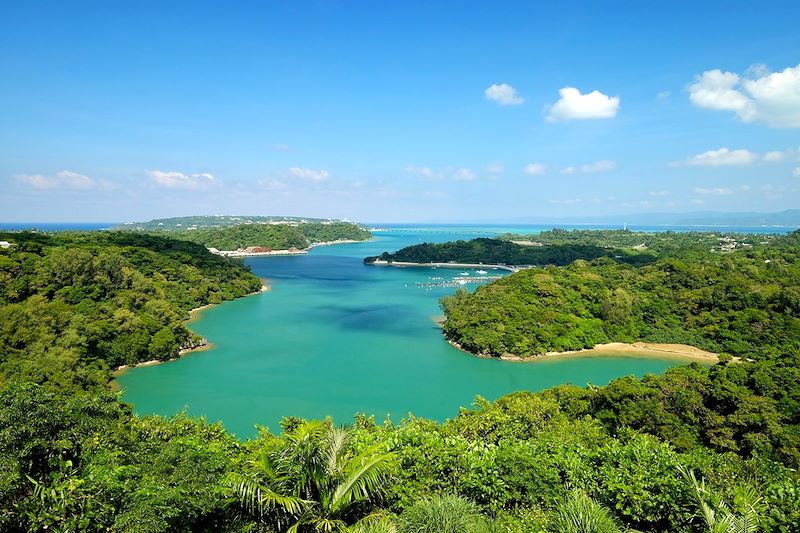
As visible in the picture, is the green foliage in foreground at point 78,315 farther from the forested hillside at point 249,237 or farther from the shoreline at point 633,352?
the forested hillside at point 249,237

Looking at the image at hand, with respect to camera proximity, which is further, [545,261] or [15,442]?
[545,261]

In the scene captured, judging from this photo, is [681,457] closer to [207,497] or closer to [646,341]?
[207,497]

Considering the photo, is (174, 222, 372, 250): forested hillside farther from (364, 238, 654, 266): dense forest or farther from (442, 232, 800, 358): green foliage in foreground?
(442, 232, 800, 358): green foliage in foreground

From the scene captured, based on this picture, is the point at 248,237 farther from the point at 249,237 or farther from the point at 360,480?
the point at 360,480

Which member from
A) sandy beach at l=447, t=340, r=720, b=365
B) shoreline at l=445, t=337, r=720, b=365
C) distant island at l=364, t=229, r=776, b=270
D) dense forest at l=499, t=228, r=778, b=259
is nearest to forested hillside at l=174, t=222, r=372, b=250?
distant island at l=364, t=229, r=776, b=270

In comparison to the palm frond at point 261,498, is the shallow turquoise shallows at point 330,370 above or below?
below

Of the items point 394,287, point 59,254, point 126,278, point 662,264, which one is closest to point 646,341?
point 662,264

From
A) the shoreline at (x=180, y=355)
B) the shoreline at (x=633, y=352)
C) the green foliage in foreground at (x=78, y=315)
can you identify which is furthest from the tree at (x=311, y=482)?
the shoreline at (x=633, y=352)
